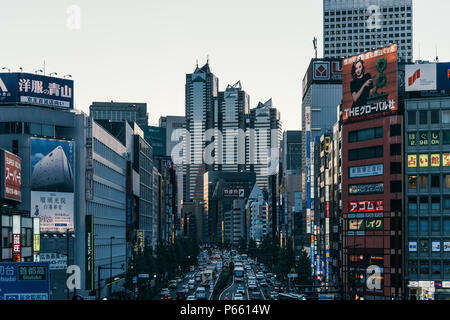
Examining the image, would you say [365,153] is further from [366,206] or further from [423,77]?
[423,77]

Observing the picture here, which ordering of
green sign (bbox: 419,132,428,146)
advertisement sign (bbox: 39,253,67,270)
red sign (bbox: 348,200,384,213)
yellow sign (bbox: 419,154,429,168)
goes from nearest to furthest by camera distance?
advertisement sign (bbox: 39,253,67,270)
green sign (bbox: 419,132,428,146)
yellow sign (bbox: 419,154,429,168)
red sign (bbox: 348,200,384,213)

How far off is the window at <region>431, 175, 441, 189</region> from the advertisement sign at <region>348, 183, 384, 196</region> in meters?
7.78

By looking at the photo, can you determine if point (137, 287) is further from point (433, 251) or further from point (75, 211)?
point (433, 251)

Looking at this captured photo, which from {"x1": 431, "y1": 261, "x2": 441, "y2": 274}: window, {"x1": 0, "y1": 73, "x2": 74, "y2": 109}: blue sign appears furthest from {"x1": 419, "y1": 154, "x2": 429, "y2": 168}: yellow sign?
{"x1": 0, "y1": 73, "x2": 74, "y2": 109}: blue sign

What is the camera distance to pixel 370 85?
119 meters

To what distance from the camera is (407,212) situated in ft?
366

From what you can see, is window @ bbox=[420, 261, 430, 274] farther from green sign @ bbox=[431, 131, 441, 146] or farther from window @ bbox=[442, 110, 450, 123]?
window @ bbox=[442, 110, 450, 123]

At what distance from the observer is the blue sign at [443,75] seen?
4387 inches

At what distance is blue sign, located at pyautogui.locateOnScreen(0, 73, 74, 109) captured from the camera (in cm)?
10894

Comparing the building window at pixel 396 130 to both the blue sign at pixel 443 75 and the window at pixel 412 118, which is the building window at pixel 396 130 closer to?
the window at pixel 412 118

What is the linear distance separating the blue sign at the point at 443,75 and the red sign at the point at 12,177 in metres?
63.9
